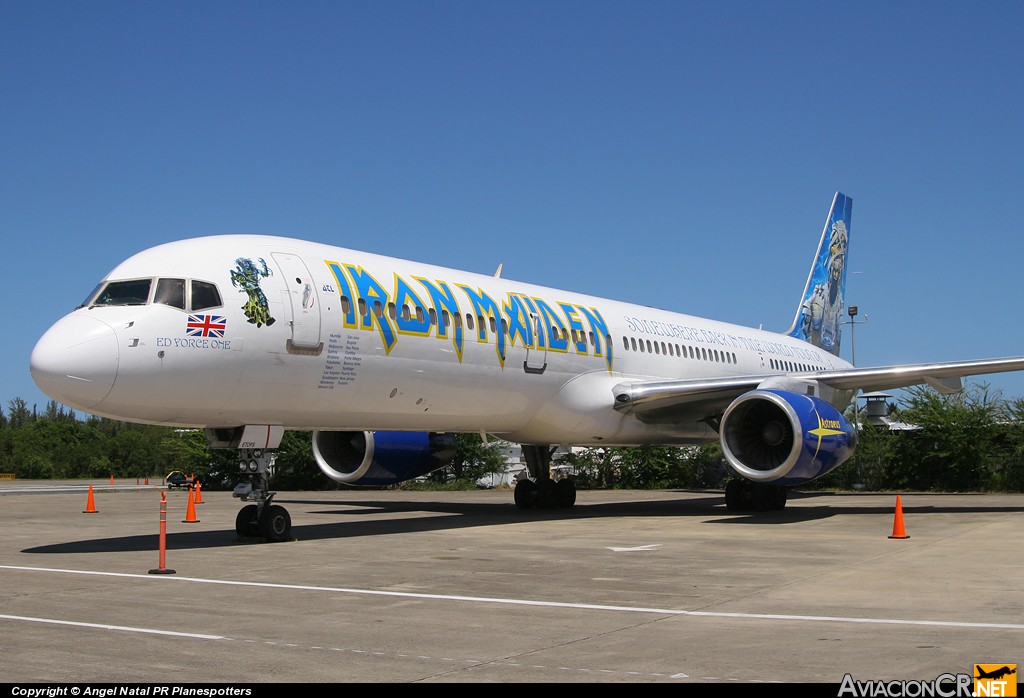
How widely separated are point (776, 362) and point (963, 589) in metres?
16.8

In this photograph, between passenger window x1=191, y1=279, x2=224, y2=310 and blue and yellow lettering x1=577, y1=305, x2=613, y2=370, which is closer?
passenger window x1=191, y1=279, x2=224, y2=310

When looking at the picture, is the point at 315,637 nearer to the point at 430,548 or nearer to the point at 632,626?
the point at 632,626

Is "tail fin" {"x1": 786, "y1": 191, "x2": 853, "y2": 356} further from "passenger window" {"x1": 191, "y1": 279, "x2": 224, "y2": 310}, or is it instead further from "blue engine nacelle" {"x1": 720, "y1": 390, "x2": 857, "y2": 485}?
"passenger window" {"x1": 191, "y1": 279, "x2": 224, "y2": 310}

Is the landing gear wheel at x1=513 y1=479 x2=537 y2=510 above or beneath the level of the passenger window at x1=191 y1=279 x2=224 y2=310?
beneath

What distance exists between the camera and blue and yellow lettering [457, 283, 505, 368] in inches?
637

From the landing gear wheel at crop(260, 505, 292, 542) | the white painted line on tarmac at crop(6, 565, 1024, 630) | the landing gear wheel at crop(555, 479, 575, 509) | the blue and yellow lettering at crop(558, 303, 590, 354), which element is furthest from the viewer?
the landing gear wheel at crop(555, 479, 575, 509)

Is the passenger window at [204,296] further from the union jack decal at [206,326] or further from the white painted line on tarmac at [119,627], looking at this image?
the white painted line on tarmac at [119,627]

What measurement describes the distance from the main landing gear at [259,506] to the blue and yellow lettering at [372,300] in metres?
2.20

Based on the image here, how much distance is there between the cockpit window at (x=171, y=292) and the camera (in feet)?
40.1

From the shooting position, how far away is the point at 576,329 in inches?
726

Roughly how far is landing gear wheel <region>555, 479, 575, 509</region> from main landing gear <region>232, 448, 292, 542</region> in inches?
Result: 302

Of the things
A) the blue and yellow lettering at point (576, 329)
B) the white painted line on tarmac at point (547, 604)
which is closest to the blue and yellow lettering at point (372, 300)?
the blue and yellow lettering at point (576, 329)

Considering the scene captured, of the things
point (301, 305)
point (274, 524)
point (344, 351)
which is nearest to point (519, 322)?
point (344, 351)

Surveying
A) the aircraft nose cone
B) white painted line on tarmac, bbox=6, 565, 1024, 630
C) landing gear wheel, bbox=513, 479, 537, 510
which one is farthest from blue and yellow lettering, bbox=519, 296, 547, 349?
white painted line on tarmac, bbox=6, 565, 1024, 630
